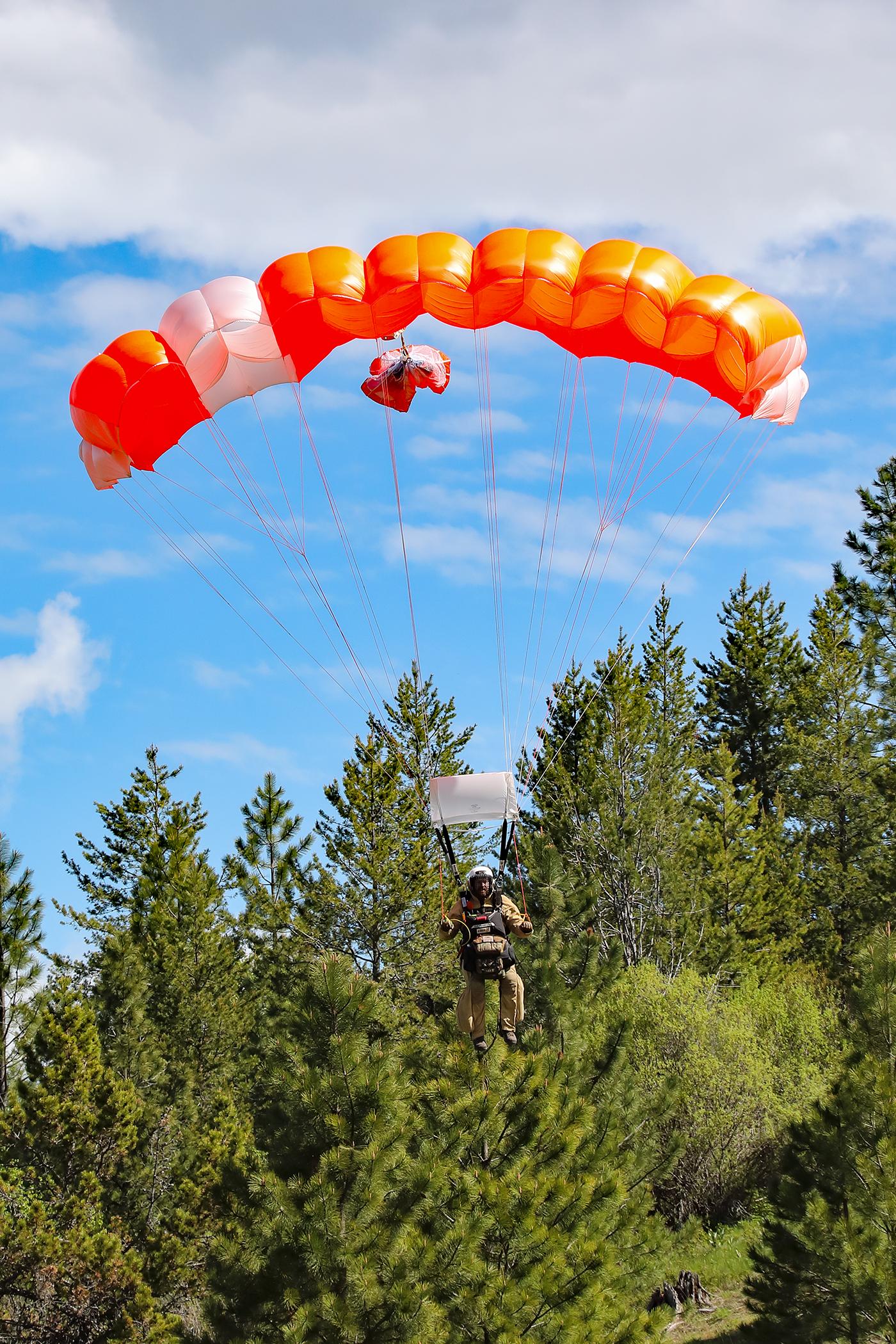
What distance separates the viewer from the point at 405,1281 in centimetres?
806

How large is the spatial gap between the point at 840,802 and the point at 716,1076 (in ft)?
37.4

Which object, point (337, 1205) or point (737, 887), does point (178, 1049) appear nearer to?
point (737, 887)

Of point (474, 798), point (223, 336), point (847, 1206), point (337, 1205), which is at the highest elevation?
point (223, 336)

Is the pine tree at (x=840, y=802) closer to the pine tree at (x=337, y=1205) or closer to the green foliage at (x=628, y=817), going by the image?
the green foliage at (x=628, y=817)

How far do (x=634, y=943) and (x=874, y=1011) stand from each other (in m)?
14.5

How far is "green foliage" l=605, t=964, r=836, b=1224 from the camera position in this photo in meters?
20.2

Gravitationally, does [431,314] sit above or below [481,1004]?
above

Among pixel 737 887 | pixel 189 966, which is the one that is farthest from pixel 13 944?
pixel 737 887

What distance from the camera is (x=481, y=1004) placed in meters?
9.24

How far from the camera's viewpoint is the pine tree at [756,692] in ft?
116

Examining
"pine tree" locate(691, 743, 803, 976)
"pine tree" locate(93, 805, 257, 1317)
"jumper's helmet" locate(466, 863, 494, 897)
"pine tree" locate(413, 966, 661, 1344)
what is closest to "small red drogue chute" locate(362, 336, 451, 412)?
"jumper's helmet" locate(466, 863, 494, 897)

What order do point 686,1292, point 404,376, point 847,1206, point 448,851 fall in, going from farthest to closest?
point 686,1292 → point 404,376 → point 847,1206 → point 448,851

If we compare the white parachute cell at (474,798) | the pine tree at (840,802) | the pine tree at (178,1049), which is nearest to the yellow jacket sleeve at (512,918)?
the white parachute cell at (474,798)

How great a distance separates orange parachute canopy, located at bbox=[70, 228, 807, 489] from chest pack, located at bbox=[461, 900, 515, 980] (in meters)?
5.39
